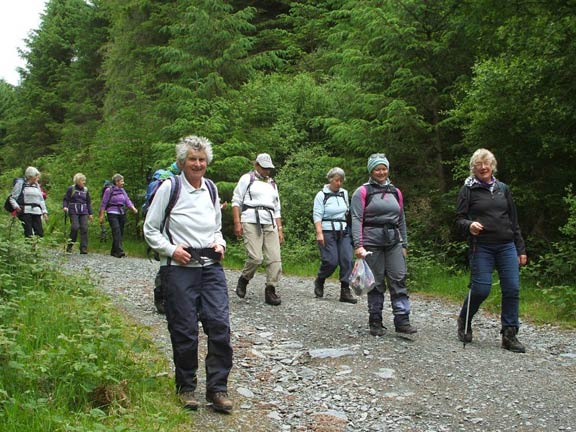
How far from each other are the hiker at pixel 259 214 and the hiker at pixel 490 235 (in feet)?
9.75

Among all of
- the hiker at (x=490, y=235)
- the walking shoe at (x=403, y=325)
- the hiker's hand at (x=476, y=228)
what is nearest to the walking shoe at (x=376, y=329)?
the walking shoe at (x=403, y=325)

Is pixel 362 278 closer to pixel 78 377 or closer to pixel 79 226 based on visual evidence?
pixel 78 377

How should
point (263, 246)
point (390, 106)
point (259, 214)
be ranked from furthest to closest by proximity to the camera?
point (390, 106) < point (263, 246) < point (259, 214)

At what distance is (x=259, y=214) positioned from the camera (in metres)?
8.80

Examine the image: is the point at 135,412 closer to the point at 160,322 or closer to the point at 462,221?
the point at 160,322

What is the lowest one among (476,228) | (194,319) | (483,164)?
(194,319)

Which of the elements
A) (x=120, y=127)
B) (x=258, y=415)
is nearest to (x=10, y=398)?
(x=258, y=415)

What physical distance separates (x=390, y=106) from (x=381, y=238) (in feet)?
22.1

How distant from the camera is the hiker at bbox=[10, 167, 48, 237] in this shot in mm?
13617

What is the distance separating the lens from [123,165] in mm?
19031

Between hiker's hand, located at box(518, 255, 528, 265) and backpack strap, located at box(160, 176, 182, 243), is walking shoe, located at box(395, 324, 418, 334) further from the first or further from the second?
backpack strap, located at box(160, 176, 182, 243)

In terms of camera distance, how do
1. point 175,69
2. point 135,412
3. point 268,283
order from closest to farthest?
point 135,412 < point 268,283 < point 175,69

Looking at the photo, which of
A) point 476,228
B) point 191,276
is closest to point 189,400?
point 191,276

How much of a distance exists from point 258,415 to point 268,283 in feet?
13.8
